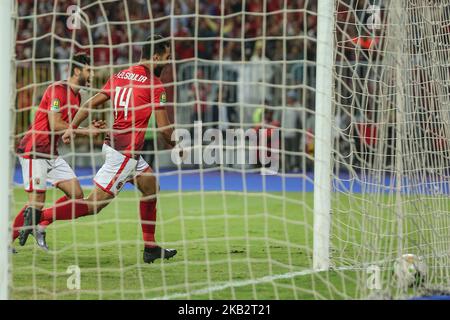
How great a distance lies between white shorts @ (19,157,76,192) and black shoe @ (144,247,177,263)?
3.46 feet

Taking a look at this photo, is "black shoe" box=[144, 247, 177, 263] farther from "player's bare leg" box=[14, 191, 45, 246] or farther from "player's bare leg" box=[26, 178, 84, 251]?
"player's bare leg" box=[14, 191, 45, 246]

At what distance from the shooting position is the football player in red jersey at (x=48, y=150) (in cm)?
792

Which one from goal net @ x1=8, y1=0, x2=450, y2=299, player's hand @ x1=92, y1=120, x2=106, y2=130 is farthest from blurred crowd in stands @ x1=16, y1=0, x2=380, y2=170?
player's hand @ x1=92, y1=120, x2=106, y2=130

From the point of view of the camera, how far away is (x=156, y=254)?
25.8 ft

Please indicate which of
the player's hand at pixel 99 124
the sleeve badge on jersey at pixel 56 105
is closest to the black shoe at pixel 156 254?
the player's hand at pixel 99 124

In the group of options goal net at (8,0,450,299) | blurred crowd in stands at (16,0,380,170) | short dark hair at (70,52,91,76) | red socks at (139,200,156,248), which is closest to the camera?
goal net at (8,0,450,299)

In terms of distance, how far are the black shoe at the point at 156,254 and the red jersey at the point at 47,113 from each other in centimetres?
117

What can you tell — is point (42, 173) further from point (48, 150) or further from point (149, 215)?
point (149, 215)

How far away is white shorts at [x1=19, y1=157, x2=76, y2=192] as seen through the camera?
814cm

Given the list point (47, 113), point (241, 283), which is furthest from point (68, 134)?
point (241, 283)

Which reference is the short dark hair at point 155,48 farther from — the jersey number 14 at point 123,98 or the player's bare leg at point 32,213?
the player's bare leg at point 32,213

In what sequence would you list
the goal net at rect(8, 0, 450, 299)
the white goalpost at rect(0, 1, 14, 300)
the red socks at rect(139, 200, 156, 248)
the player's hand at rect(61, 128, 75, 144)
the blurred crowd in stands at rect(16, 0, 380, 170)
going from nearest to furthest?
the white goalpost at rect(0, 1, 14, 300)
the goal net at rect(8, 0, 450, 299)
the player's hand at rect(61, 128, 75, 144)
the red socks at rect(139, 200, 156, 248)
the blurred crowd in stands at rect(16, 0, 380, 170)

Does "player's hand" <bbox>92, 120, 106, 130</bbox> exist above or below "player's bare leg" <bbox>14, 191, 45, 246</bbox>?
above

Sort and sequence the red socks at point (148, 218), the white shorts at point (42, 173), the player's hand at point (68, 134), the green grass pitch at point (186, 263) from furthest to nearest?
the white shorts at point (42, 173) < the red socks at point (148, 218) < the player's hand at point (68, 134) < the green grass pitch at point (186, 263)
